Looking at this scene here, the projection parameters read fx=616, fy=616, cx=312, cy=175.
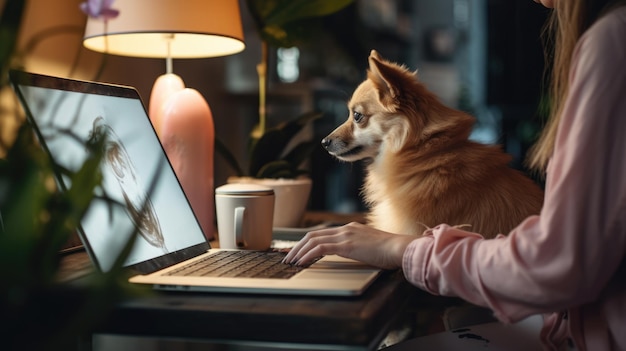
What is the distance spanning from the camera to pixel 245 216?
3.49ft

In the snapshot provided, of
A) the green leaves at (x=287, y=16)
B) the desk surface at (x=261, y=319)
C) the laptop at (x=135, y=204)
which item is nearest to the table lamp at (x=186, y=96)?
the laptop at (x=135, y=204)

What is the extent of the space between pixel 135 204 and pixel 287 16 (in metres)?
0.97

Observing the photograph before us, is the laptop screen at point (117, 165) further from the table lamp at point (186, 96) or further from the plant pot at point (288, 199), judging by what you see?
the plant pot at point (288, 199)

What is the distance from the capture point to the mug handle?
1056 millimetres

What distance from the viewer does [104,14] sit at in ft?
2.25

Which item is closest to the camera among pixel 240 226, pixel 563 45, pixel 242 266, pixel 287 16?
pixel 563 45

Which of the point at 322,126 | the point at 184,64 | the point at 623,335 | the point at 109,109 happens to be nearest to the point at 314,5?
the point at 184,64

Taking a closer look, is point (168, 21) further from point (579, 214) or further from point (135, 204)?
point (579, 214)

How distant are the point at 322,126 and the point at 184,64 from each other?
162 cm

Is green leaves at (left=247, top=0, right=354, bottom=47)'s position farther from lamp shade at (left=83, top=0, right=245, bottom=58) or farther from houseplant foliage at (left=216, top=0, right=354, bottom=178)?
lamp shade at (left=83, top=0, right=245, bottom=58)

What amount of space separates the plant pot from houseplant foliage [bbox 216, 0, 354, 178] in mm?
73

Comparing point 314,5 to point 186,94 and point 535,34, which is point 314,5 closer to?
point 186,94

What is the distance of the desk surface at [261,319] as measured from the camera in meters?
0.60

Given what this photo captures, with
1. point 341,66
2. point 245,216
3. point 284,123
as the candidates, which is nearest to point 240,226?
point 245,216
